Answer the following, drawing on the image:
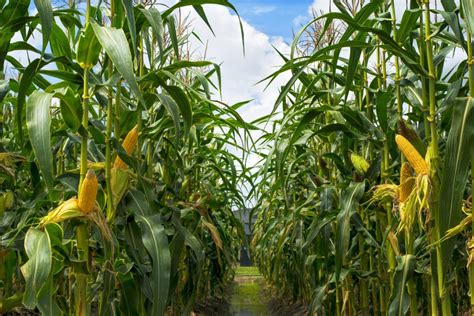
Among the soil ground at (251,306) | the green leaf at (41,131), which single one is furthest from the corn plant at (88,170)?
the soil ground at (251,306)

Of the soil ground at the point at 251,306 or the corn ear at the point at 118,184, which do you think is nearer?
the corn ear at the point at 118,184

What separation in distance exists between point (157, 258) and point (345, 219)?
877mm

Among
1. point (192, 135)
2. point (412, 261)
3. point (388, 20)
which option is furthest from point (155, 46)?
point (412, 261)

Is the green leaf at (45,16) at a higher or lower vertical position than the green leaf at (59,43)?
lower

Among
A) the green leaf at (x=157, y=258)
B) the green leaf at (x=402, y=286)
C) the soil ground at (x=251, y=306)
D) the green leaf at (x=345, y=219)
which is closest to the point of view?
the green leaf at (x=157, y=258)

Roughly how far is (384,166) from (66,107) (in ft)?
4.84

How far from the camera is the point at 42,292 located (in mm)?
1524

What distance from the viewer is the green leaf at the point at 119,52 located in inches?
50.9

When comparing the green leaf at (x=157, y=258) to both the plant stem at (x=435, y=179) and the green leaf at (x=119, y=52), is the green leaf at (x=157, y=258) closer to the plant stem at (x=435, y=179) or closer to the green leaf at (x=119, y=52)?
the green leaf at (x=119, y=52)

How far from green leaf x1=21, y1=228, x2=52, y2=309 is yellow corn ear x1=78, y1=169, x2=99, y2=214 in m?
0.14

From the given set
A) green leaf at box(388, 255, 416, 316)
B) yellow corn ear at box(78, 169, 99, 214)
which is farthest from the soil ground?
yellow corn ear at box(78, 169, 99, 214)

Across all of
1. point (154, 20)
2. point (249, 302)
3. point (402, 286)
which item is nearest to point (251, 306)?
point (249, 302)

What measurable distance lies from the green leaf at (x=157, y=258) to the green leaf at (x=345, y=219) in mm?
784

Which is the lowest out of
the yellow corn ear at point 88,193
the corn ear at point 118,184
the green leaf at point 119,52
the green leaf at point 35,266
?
the green leaf at point 35,266
